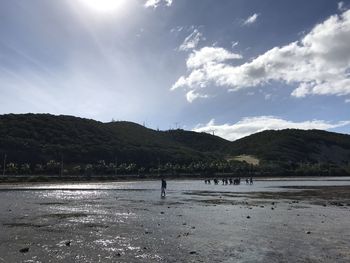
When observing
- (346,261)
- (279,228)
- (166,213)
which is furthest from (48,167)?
(346,261)

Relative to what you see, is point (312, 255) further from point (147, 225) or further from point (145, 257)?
point (147, 225)

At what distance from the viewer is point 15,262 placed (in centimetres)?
1806

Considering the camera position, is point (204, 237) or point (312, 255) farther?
point (204, 237)

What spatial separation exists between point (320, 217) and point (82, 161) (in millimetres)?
171777

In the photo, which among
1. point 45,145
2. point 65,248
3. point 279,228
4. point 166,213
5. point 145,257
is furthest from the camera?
point 45,145

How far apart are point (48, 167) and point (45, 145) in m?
35.4

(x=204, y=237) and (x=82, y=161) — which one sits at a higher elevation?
(x=82, y=161)

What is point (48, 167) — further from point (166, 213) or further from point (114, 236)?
point (114, 236)

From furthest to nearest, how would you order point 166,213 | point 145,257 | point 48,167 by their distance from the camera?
point 48,167 < point 166,213 < point 145,257

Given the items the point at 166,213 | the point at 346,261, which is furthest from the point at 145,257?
the point at 166,213

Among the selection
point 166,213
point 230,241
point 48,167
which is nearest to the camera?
point 230,241

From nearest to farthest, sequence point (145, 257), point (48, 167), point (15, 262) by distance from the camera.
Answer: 1. point (15, 262)
2. point (145, 257)
3. point (48, 167)

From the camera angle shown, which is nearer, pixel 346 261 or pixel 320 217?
pixel 346 261

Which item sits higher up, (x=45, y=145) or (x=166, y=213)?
(x=45, y=145)
